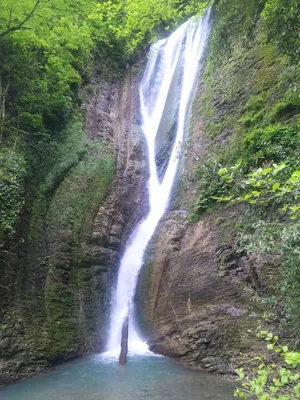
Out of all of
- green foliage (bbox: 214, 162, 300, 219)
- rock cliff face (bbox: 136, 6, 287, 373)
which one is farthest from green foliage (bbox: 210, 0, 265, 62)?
green foliage (bbox: 214, 162, 300, 219)

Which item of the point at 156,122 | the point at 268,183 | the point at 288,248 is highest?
the point at 156,122

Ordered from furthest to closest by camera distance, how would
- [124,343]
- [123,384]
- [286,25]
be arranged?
[124,343]
[123,384]
[286,25]

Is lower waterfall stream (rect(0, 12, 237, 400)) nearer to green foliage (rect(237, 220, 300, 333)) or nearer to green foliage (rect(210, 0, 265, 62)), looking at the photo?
green foliage (rect(237, 220, 300, 333))

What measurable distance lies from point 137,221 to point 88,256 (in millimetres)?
2725

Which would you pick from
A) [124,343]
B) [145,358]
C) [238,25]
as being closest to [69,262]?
[124,343]

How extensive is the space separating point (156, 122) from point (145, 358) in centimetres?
1270

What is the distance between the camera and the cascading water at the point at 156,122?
10.9 meters

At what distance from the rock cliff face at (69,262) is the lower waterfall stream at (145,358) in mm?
420

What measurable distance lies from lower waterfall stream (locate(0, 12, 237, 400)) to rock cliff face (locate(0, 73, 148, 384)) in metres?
0.42

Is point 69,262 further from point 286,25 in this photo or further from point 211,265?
point 286,25

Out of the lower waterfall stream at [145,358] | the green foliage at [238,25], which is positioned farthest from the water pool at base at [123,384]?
the green foliage at [238,25]

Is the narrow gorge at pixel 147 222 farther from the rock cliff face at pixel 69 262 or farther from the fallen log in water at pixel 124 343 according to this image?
the fallen log in water at pixel 124 343

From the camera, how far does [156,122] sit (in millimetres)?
18734

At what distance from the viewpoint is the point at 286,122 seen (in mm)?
9664
